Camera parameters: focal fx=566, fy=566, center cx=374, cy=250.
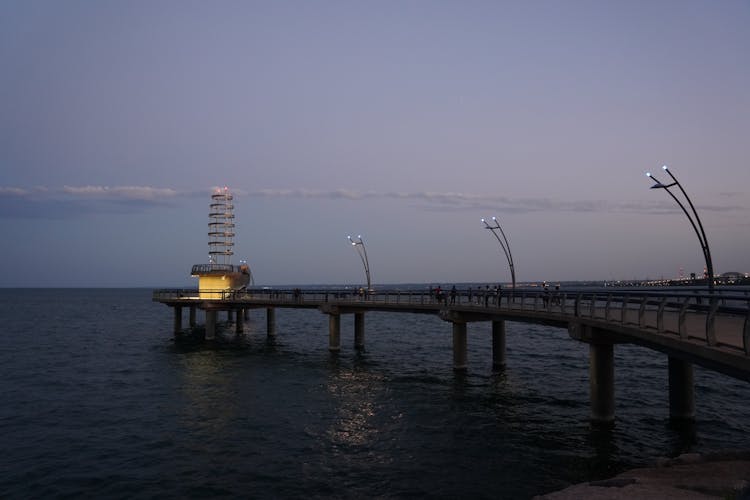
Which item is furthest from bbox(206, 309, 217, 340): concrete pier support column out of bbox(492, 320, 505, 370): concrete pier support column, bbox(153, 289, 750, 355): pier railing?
bbox(492, 320, 505, 370): concrete pier support column

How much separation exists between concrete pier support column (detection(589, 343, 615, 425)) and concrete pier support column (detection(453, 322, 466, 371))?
1431cm

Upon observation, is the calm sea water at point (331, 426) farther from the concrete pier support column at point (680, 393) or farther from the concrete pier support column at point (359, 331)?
the concrete pier support column at point (359, 331)

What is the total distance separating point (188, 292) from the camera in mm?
66250

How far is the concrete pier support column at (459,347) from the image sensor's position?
38.8 m

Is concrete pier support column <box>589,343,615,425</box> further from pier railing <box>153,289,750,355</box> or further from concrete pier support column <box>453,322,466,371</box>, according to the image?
concrete pier support column <box>453,322,466,371</box>

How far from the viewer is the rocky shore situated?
12797 millimetres

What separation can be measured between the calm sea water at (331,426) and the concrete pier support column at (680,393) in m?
0.76

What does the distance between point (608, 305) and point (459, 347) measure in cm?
1737

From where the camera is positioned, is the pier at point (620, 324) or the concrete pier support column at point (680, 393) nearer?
the pier at point (620, 324)

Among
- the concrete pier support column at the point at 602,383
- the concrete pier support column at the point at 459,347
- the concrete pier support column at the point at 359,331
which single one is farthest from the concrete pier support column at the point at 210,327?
the concrete pier support column at the point at 602,383

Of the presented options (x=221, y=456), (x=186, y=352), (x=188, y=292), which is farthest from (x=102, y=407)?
(x=188, y=292)

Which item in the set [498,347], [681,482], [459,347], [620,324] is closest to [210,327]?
[459,347]

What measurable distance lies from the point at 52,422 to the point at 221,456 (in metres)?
11.0

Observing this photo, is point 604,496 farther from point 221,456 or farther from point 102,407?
point 102,407
